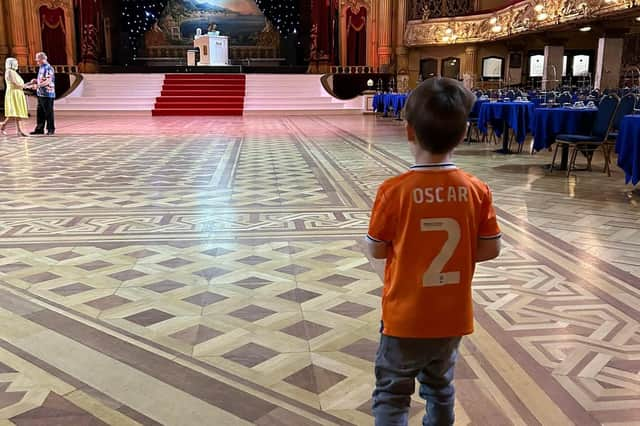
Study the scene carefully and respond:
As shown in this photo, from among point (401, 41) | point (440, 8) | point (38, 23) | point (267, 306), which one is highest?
point (440, 8)

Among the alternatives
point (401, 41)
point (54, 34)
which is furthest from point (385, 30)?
point (54, 34)

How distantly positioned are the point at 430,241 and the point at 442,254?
0.04 metres

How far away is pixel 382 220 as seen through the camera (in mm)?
1326

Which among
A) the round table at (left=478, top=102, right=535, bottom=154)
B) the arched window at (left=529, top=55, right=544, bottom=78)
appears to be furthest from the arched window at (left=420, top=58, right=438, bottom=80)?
the round table at (left=478, top=102, right=535, bottom=154)

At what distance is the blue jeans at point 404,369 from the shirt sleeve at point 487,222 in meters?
0.26

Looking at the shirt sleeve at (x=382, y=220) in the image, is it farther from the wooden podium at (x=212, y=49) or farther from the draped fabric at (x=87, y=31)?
the draped fabric at (x=87, y=31)

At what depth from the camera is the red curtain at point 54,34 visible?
64.9 ft

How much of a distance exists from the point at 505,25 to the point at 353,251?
15.3m

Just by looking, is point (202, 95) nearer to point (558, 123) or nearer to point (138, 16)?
point (138, 16)

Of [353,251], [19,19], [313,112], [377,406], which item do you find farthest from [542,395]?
[19,19]

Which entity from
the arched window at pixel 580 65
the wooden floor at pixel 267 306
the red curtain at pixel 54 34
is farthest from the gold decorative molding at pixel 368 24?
the wooden floor at pixel 267 306

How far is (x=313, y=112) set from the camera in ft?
57.4

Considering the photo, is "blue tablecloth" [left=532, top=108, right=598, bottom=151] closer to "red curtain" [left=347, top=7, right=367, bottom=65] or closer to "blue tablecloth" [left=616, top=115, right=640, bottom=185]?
"blue tablecloth" [left=616, top=115, right=640, bottom=185]

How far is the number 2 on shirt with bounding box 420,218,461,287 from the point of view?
1.32 m
